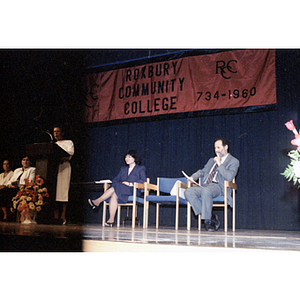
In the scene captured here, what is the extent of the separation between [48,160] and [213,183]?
5.96 feet

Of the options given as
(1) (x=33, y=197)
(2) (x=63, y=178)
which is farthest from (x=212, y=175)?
(1) (x=33, y=197)

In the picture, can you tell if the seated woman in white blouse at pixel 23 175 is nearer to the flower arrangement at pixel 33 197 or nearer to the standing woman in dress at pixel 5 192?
the standing woman in dress at pixel 5 192

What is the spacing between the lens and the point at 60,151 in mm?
3643

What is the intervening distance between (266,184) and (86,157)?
3.14m

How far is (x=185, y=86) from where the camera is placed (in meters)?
5.54

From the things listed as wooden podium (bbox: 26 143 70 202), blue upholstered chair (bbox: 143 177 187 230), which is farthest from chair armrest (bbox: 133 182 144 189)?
wooden podium (bbox: 26 143 70 202)

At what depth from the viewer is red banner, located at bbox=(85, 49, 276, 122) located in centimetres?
499

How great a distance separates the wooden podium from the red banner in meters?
2.42

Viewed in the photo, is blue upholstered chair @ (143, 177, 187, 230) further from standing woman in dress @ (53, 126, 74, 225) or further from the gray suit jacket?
standing woman in dress @ (53, 126, 74, 225)

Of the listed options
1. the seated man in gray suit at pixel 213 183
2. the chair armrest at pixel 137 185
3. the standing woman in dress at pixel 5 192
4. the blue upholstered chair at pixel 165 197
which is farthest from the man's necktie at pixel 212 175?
the standing woman in dress at pixel 5 192

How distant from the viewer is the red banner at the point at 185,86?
196 inches

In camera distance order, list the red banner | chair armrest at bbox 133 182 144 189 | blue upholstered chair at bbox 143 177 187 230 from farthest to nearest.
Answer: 1. the red banner
2. chair armrest at bbox 133 182 144 189
3. blue upholstered chair at bbox 143 177 187 230

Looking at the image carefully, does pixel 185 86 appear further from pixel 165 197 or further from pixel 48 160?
pixel 48 160

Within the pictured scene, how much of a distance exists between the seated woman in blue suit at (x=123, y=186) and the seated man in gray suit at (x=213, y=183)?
844mm
